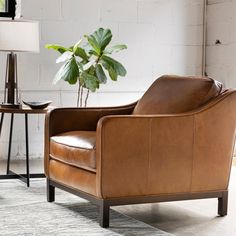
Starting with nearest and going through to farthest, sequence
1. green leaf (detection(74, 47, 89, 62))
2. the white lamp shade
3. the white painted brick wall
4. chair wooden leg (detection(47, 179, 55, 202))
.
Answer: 1. chair wooden leg (detection(47, 179, 55, 202))
2. the white lamp shade
3. green leaf (detection(74, 47, 89, 62))
4. the white painted brick wall

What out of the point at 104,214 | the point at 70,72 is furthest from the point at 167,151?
the point at 70,72

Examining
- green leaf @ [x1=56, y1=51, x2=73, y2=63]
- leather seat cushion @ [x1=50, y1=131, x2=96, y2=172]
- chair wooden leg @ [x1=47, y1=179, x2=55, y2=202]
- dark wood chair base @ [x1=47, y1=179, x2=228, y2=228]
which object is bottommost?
chair wooden leg @ [x1=47, y1=179, x2=55, y2=202]

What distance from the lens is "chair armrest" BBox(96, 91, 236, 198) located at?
3.27m

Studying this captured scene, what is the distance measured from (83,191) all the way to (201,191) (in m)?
0.67

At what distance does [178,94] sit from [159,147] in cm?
45

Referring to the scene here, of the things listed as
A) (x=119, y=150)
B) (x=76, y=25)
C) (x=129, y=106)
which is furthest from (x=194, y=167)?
(x=76, y=25)

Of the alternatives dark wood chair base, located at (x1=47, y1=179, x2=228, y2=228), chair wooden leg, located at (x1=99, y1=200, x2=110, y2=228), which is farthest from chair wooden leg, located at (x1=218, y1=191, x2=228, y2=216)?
chair wooden leg, located at (x1=99, y1=200, x2=110, y2=228)

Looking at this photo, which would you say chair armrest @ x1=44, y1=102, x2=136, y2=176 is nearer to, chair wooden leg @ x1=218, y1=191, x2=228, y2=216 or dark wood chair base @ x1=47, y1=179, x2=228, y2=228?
dark wood chair base @ x1=47, y1=179, x2=228, y2=228

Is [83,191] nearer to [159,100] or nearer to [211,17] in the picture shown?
[159,100]

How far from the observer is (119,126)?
327cm

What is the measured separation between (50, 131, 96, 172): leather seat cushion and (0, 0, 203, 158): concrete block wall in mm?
1882

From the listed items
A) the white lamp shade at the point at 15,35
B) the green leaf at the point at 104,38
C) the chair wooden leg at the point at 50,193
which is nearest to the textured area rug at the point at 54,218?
the chair wooden leg at the point at 50,193

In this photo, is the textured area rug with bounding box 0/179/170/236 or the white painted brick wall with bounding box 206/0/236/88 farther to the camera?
the white painted brick wall with bounding box 206/0/236/88

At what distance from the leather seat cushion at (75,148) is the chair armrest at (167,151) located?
4.2 inches
